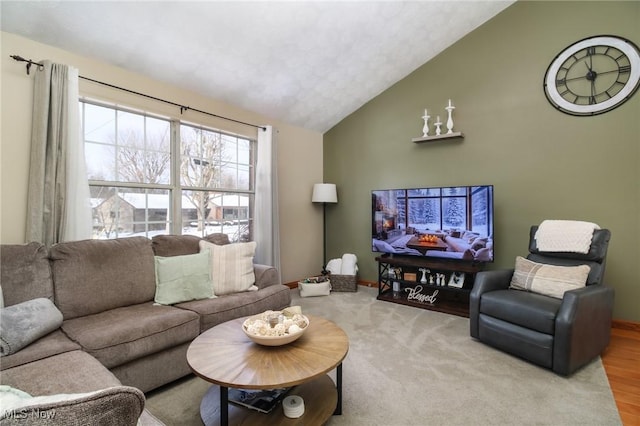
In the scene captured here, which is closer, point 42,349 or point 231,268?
point 42,349

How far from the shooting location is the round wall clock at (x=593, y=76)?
2.88 m

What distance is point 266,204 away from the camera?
3.86 metres

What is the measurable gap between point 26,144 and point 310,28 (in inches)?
101

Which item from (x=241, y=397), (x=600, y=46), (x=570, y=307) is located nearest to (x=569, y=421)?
(x=570, y=307)

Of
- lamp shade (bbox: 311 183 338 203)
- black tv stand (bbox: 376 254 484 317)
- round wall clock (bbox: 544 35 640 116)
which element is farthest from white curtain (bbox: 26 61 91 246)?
round wall clock (bbox: 544 35 640 116)

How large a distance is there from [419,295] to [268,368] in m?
2.78

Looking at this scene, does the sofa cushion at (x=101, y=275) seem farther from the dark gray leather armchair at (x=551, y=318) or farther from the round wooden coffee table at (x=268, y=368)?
the dark gray leather armchair at (x=551, y=318)

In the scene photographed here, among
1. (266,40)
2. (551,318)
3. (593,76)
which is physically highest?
(266,40)

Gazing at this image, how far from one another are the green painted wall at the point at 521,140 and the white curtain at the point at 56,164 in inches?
133

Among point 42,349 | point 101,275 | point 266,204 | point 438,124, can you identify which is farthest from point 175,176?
point 438,124

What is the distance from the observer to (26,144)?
7.41 feet

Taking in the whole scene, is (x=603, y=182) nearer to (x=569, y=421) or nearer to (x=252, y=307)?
(x=569, y=421)

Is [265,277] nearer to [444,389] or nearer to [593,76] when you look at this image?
[444,389]

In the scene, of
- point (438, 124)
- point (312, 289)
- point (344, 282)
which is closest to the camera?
point (438, 124)
